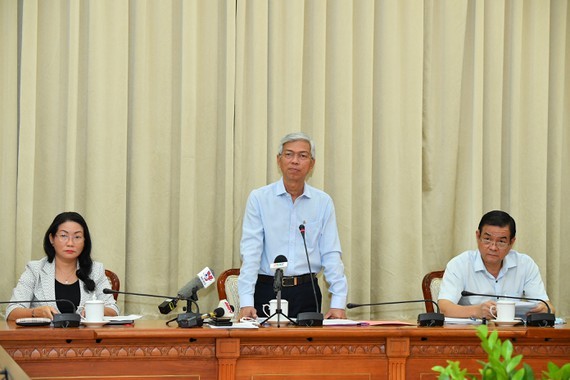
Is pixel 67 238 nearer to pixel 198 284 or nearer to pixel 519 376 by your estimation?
pixel 198 284

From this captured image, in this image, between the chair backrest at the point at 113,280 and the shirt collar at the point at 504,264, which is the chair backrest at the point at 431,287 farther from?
the chair backrest at the point at 113,280

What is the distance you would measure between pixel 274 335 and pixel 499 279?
62.2 inches

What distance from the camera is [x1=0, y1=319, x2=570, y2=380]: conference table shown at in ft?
11.3

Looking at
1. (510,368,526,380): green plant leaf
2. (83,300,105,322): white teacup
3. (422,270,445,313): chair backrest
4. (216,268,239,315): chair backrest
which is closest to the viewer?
(510,368,526,380): green plant leaf

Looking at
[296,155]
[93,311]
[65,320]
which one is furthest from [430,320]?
[65,320]

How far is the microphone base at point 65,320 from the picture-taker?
356 cm

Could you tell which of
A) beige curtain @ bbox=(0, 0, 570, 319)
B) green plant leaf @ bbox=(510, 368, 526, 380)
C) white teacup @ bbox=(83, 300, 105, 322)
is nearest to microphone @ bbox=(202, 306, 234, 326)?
white teacup @ bbox=(83, 300, 105, 322)

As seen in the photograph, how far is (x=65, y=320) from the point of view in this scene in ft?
11.7

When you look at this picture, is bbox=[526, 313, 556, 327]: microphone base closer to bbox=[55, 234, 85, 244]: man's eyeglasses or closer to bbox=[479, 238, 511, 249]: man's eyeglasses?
bbox=[479, 238, 511, 249]: man's eyeglasses

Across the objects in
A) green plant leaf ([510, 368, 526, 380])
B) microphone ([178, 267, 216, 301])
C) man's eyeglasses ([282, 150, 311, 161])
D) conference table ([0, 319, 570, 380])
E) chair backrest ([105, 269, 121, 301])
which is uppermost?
man's eyeglasses ([282, 150, 311, 161])

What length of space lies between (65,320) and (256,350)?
31.2 inches

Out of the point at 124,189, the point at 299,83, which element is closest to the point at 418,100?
the point at 299,83

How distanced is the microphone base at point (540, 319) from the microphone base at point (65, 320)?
2.00 m

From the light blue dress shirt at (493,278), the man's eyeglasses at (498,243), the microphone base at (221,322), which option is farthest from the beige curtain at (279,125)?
the microphone base at (221,322)
